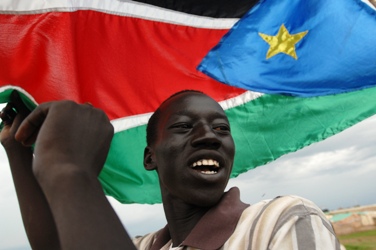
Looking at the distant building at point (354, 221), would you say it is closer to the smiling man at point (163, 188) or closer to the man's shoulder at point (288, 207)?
the smiling man at point (163, 188)

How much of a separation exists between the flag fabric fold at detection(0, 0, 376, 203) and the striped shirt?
1210 millimetres

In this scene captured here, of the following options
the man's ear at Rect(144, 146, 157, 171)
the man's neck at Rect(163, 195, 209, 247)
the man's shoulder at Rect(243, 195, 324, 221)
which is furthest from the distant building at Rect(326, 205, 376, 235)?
the man's shoulder at Rect(243, 195, 324, 221)

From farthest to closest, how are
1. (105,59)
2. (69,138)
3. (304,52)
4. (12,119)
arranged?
1. (304,52)
2. (105,59)
3. (12,119)
4. (69,138)

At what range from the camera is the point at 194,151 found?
172 cm

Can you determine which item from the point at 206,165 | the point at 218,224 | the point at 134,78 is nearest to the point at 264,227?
the point at 218,224

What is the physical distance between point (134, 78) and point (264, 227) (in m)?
1.64

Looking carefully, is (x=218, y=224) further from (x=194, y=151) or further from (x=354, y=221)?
(x=354, y=221)

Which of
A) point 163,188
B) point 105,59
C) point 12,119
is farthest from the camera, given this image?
point 105,59

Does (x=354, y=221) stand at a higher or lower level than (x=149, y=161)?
lower

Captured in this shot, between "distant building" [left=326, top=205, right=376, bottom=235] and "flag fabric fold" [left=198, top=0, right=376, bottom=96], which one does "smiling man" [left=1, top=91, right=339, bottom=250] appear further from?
"distant building" [left=326, top=205, right=376, bottom=235]

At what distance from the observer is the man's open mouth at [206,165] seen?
1703 mm

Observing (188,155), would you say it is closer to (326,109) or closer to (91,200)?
(91,200)

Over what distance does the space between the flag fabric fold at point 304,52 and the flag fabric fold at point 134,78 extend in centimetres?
7

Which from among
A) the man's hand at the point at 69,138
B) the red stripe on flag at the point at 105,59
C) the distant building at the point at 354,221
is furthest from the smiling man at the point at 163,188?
the distant building at the point at 354,221
